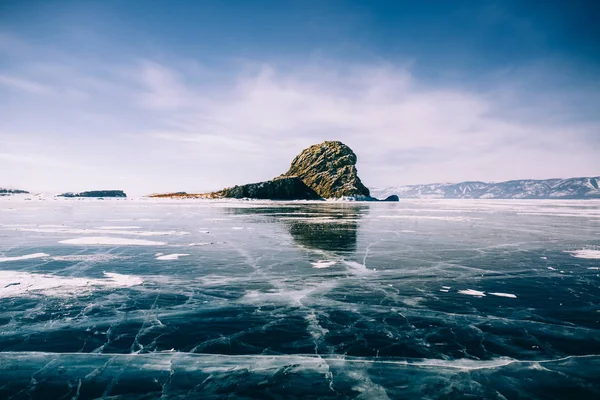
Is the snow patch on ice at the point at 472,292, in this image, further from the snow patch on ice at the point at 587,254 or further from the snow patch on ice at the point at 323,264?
the snow patch on ice at the point at 587,254

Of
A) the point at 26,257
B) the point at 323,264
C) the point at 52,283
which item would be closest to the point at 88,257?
the point at 26,257

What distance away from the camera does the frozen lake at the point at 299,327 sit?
6.49m

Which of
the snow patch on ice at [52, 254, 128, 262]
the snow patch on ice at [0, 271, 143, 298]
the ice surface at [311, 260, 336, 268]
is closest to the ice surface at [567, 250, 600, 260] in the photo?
the ice surface at [311, 260, 336, 268]

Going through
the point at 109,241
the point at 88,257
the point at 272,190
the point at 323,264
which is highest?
the point at 272,190

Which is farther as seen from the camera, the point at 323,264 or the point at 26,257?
the point at 26,257

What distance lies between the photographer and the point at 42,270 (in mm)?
15172

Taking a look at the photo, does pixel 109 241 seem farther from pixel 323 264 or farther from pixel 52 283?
pixel 323 264

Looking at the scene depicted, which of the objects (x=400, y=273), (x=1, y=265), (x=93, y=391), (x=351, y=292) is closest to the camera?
(x=93, y=391)

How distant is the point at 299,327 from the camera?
8.99 meters

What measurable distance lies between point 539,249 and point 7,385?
24408mm

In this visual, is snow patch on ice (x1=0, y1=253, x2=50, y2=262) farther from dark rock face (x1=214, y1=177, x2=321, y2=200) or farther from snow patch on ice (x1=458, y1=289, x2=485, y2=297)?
dark rock face (x1=214, y1=177, x2=321, y2=200)

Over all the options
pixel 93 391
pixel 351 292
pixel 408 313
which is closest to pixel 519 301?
pixel 408 313

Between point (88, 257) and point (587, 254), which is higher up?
point (88, 257)

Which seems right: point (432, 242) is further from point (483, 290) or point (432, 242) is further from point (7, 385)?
point (7, 385)
